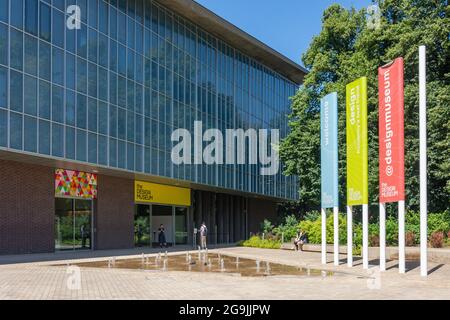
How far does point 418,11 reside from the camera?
3403cm

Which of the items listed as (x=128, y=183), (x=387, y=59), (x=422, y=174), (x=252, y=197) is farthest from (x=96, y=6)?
(x=252, y=197)

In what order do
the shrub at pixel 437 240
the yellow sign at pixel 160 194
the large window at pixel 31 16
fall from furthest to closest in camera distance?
the yellow sign at pixel 160 194
the shrub at pixel 437 240
the large window at pixel 31 16

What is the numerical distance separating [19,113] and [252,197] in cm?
3678

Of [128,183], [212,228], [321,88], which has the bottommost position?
[212,228]

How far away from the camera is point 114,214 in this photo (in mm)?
37469

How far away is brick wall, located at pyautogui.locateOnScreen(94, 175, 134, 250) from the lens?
35.9m

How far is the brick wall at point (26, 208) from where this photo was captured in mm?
28172

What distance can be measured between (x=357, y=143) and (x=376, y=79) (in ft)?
50.6

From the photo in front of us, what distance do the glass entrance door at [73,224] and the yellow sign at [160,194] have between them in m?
5.25

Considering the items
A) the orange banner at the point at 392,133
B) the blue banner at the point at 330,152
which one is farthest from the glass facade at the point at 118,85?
the orange banner at the point at 392,133

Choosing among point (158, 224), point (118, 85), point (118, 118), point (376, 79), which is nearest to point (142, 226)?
point (158, 224)

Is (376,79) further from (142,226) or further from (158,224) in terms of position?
(158,224)

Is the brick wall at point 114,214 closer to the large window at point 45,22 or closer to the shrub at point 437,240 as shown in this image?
the large window at point 45,22

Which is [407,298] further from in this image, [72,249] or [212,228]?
[212,228]
